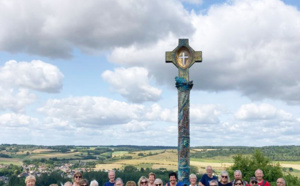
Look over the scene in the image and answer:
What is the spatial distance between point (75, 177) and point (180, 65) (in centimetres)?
641

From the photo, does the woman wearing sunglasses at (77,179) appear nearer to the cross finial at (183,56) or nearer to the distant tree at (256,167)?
the cross finial at (183,56)

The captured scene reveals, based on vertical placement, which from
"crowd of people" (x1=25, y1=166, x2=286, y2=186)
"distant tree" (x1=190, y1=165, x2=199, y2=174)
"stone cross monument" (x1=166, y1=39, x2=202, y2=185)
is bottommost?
"distant tree" (x1=190, y1=165, x2=199, y2=174)

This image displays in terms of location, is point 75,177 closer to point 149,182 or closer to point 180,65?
point 149,182

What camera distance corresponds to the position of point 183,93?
13188 millimetres

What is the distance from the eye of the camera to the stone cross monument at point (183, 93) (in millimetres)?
12844

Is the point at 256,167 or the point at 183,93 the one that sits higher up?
the point at 183,93

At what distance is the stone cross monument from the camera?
12844 mm

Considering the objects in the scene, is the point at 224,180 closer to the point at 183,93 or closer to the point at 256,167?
the point at 183,93

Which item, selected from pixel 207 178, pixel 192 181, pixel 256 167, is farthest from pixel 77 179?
pixel 256 167

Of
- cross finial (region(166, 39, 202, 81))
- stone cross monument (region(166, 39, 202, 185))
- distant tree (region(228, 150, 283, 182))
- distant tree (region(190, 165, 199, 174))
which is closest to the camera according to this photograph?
stone cross monument (region(166, 39, 202, 185))

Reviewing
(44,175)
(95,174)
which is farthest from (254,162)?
(44,175)

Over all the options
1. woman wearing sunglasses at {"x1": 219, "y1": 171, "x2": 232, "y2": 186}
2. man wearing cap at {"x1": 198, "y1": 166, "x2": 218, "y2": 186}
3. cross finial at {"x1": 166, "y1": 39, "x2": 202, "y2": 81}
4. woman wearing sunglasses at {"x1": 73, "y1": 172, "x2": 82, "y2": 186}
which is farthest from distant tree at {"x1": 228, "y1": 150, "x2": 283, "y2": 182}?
woman wearing sunglasses at {"x1": 73, "y1": 172, "x2": 82, "y2": 186}

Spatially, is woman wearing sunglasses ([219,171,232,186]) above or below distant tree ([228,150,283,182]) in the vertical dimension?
above

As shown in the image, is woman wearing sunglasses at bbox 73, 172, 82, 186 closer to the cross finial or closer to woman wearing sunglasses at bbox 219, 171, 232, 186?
woman wearing sunglasses at bbox 219, 171, 232, 186
